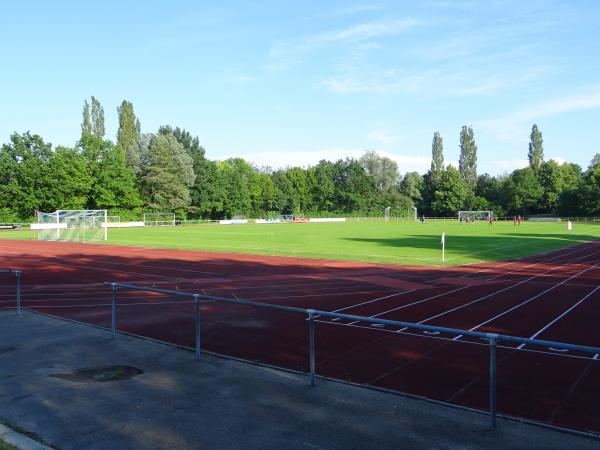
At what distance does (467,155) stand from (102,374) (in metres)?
134

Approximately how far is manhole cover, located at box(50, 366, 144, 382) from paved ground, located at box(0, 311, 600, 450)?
83mm

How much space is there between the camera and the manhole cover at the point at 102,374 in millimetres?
7234

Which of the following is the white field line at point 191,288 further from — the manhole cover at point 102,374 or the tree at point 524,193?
the tree at point 524,193

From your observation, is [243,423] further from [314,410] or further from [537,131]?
[537,131]

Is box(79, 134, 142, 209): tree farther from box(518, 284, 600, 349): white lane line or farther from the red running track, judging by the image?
box(518, 284, 600, 349): white lane line

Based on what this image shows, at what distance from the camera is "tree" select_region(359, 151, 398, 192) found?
130m

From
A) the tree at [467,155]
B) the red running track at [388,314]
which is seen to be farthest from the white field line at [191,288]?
the tree at [467,155]

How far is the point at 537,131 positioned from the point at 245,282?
12375 centimetres

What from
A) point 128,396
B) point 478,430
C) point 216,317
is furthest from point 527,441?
point 216,317

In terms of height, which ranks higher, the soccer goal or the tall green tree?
the tall green tree

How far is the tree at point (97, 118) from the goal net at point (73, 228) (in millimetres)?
57532

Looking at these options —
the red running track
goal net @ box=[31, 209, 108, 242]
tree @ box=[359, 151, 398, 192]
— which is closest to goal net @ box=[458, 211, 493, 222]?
tree @ box=[359, 151, 398, 192]

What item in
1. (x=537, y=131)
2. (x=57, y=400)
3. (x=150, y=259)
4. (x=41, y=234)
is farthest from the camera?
(x=537, y=131)

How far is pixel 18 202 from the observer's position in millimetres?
75500
